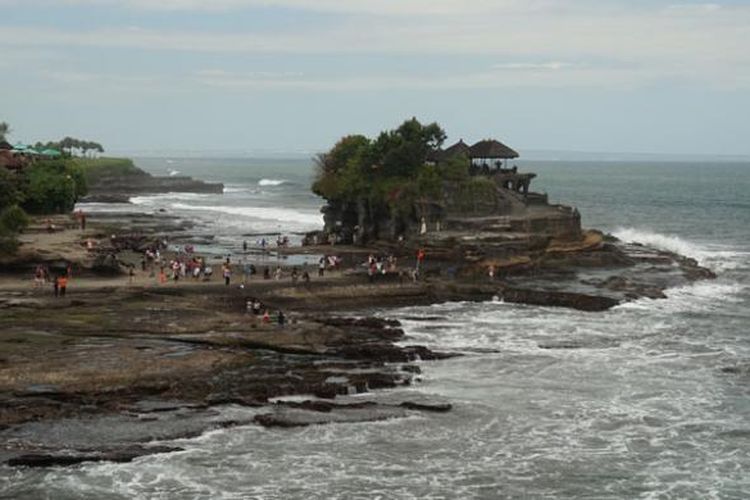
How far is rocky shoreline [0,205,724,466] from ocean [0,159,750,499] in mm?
1090

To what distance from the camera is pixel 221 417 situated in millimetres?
33344

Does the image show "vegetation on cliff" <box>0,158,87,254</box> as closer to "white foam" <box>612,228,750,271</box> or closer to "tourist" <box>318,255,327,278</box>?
"tourist" <box>318,255,327,278</box>

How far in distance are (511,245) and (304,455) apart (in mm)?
39363

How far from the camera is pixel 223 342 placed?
4247 cm

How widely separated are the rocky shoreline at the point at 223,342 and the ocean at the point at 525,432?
109cm

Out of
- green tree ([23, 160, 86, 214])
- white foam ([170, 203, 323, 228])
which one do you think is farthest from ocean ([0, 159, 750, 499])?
white foam ([170, 203, 323, 228])

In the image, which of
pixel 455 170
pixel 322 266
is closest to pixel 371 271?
pixel 322 266

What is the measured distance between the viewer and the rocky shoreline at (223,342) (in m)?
32.6

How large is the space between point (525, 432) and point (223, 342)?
1431 centimetres

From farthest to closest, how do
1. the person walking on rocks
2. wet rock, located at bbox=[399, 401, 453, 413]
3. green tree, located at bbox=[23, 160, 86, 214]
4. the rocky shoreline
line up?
green tree, located at bbox=[23, 160, 86, 214], the person walking on rocks, wet rock, located at bbox=[399, 401, 453, 413], the rocky shoreline

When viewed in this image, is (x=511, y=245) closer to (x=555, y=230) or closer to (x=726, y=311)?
(x=555, y=230)

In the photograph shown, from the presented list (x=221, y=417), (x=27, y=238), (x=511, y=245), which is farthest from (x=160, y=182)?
(x=221, y=417)

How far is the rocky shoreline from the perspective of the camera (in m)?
32.6

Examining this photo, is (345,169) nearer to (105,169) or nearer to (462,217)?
(462,217)
